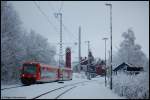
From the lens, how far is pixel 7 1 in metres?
49.2

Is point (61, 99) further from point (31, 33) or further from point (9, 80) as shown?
point (31, 33)

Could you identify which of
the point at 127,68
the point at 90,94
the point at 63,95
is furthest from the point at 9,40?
the point at 90,94

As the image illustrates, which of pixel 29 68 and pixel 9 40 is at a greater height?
pixel 9 40

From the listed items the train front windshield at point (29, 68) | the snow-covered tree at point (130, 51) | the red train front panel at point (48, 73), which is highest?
the snow-covered tree at point (130, 51)

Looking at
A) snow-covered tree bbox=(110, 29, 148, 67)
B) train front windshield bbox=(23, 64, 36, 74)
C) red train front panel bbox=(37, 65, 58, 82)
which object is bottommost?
red train front panel bbox=(37, 65, 58, 82)

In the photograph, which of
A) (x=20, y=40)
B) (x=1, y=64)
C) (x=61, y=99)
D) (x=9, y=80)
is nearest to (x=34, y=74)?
(x=1, y=64)

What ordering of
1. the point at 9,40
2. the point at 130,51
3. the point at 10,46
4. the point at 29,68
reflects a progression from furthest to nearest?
the point at 130,51 < the point at 10,46 < the point at 9,40 < the point at 29,68

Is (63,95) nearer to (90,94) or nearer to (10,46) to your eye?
(90,94)

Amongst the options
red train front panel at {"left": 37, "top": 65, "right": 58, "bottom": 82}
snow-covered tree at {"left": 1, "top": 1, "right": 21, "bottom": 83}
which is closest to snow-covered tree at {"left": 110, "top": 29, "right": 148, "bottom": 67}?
red train front panel at {"left": 37, "top": 65, "right": 58, "bottom": 82}

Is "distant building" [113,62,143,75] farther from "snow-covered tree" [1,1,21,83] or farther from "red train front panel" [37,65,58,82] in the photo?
"snow-covered tree" [1,1,21,83]

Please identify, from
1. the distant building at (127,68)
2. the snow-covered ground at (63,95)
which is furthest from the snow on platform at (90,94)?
the distant building at (127,68)

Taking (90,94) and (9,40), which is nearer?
(90,94)

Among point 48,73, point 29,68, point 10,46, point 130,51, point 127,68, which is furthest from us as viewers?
point 130,51

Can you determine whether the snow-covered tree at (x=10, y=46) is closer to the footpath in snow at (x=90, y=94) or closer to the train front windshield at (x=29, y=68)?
the train front windshield at (x=29, y=68)
